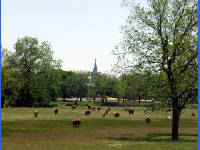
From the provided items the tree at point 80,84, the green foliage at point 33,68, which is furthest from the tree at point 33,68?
the tree at point 80,84

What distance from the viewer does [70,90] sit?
149500 millimetres

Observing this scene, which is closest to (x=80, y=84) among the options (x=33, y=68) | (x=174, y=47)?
(x=33, y=68)

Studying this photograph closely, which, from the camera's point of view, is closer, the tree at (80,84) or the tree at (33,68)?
the tree at (33,68)

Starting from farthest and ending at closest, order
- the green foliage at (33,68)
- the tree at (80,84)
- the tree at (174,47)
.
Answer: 1. the tree at (80,84)
2. the green foliage at (33,68)
3. the tree at (174,47)

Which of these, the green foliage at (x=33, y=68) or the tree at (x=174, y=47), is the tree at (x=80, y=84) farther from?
the tree at (x=174, y=47)

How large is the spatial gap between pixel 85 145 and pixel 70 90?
124782mm

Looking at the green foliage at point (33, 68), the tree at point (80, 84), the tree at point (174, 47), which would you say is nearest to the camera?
the tree at point (174, 47)

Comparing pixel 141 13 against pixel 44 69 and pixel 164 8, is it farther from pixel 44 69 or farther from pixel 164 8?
pixel 44 69

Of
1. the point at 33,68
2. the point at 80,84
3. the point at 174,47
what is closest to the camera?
the point at 174,47

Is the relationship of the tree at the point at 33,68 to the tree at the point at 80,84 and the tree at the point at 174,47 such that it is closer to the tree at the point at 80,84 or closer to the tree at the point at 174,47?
the tree at the point at 80,84

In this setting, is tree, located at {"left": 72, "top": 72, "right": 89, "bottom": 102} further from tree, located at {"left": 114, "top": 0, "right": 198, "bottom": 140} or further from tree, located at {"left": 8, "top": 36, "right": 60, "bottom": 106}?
tree, located at {"left": 114, "top": 0, "right": 198, "bottom": 140}

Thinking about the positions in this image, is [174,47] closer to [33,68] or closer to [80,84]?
[33,68]

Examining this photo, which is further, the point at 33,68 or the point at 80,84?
the point at 80,84

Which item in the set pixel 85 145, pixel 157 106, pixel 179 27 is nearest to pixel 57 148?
pixel 85 145
